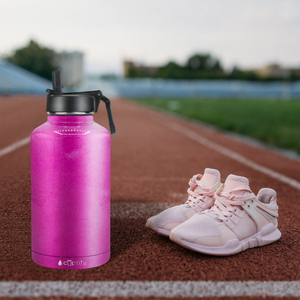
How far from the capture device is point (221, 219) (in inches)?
83.4

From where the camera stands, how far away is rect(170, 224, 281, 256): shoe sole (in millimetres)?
1987

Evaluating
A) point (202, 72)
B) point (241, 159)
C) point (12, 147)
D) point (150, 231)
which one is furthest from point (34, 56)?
point (202, 72)

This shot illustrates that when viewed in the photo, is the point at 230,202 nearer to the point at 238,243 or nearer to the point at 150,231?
the point at 238,243

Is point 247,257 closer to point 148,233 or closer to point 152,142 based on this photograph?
point 148,233

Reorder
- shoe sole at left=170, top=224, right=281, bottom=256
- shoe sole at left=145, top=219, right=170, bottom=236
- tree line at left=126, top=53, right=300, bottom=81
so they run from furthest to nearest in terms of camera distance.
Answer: tree line at left=126, top=53, right=300, bottom=81 → shoe sole at left=145, top=219, right=170, bottom=236 → shoe sole at left=170, top=224, right=281, bottom=256

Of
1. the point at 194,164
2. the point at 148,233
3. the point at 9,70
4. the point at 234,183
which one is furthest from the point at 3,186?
the point at 9,70

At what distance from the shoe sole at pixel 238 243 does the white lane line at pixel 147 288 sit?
0.28 m

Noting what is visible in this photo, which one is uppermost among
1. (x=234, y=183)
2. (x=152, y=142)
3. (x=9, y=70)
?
(x=9, y=70)

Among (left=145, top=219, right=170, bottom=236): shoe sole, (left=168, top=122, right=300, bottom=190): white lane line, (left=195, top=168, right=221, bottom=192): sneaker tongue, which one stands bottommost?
(left=168, top=122, right=300, bottom=190): white lane line

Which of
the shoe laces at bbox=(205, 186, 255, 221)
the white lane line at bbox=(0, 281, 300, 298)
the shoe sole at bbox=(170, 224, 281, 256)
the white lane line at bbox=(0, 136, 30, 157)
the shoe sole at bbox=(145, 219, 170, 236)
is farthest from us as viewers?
the white lane line at bbox=(0, 136, 30, 157)

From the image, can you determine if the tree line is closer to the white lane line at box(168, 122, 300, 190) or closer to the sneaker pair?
the white lane line at box(168, 122, 300, 190)

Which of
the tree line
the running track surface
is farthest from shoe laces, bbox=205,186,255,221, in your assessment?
the tree line

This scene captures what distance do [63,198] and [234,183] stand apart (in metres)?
1.01

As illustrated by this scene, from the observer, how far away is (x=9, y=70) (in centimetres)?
4225
